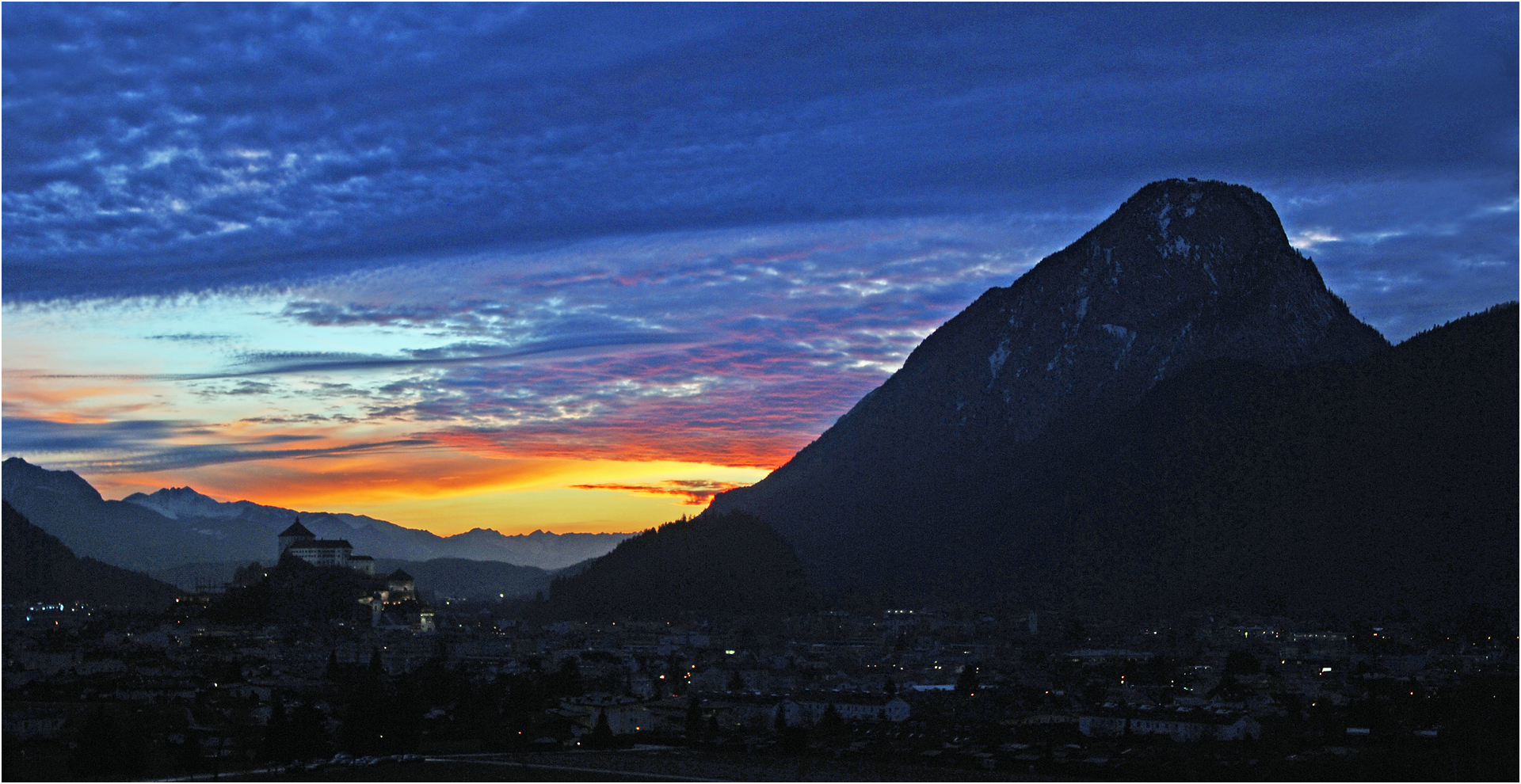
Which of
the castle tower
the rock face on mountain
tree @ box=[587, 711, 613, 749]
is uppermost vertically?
the rock face on mountain

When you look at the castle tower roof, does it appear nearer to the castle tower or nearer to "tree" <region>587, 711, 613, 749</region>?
the castle tower

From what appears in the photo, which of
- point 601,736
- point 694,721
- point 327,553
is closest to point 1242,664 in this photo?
point 694,721

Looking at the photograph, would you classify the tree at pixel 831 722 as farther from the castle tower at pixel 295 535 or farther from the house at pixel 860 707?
the castle tower at pixel 295 535

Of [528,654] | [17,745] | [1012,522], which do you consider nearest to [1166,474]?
[1012,522]

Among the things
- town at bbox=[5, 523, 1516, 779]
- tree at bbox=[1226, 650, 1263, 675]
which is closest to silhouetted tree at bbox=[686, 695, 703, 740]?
town at bbox=[5, 523, 1516, 779]

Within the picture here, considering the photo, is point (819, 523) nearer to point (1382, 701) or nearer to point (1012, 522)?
point (1012, 522)

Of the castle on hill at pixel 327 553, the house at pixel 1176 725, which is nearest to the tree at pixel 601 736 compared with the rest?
the house at pixel 1176 725
